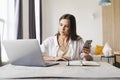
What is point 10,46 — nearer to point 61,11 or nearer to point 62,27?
point 62,27

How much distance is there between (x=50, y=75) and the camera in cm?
103

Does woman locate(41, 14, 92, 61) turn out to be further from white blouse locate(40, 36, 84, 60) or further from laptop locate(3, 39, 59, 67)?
laptop locate(3, 39, 59, 67)

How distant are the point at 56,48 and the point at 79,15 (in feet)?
12.5

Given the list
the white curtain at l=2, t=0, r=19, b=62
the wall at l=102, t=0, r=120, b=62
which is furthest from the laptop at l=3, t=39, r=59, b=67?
the wall at l=102, t=0, r=120, b=62

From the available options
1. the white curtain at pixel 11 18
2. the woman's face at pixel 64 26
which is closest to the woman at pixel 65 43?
the woman's face at pixel 64 26

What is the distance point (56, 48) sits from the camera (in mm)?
2182

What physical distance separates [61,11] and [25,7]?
2.24 meters

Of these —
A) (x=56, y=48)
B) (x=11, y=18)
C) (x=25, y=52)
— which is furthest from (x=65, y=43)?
(x=11, y=18)

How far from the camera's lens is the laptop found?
1.38 metres

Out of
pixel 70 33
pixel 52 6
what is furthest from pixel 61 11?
pixel 70 33

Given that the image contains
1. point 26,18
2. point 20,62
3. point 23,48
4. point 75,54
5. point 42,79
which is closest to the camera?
point 42,79

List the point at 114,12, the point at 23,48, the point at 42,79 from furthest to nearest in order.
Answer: the point at 114,12
the point at 23,48
the point at 42,79

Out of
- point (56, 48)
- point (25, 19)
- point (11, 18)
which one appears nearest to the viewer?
point (56, 48)

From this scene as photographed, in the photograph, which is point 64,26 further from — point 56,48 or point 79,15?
point 79,15
